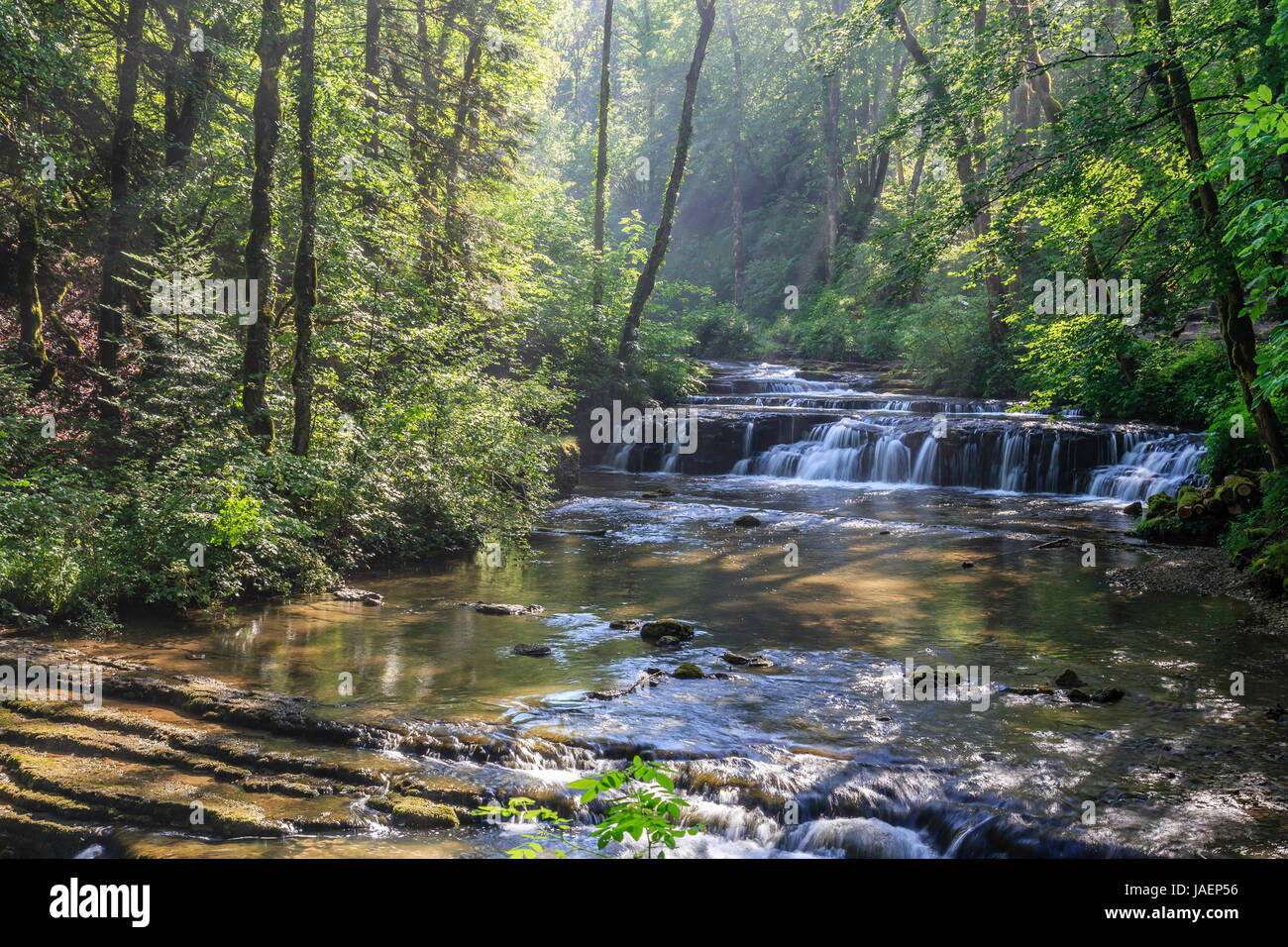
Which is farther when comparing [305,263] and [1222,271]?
[305,263]

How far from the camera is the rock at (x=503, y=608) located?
933 centimetres

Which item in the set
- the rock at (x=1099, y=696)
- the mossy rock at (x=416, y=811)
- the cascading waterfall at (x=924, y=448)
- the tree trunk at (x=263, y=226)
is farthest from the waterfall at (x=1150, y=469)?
the tree trunk at (x=263, y=226)

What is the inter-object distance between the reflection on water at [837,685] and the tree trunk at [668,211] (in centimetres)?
1188

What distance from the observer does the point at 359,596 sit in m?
9.73

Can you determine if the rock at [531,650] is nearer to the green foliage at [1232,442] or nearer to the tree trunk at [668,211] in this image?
the green foliage at [1232,442]

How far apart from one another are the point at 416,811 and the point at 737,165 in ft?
165

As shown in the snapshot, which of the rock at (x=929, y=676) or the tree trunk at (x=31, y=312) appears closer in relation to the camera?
the rock at (x=929, y=676)

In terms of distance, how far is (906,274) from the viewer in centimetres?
1141

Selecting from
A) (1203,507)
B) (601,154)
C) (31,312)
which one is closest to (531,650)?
(31,312)

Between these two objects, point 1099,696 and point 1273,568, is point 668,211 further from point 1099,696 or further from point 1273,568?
point 1099,696

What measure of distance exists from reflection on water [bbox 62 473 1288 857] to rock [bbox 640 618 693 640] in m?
0.17

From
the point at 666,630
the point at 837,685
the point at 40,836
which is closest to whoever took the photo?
the point at 40,836
